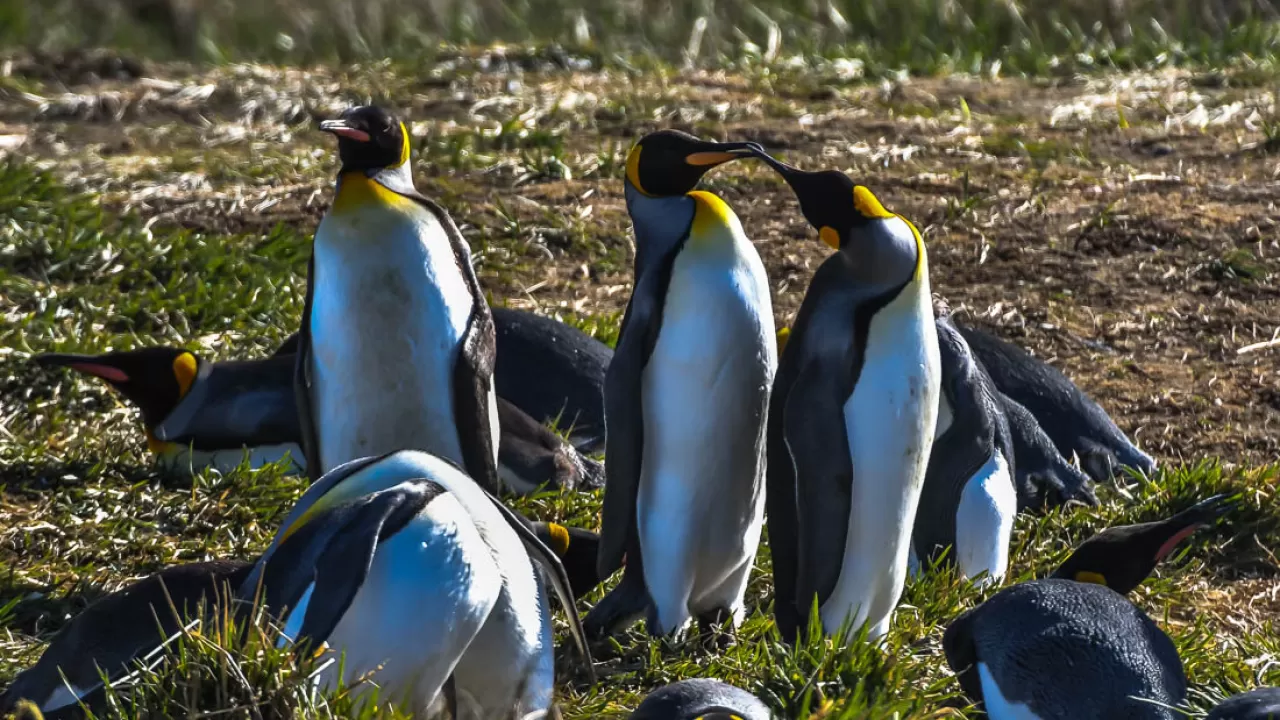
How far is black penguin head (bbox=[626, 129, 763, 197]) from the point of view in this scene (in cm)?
466

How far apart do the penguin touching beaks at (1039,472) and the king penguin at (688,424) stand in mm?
1184

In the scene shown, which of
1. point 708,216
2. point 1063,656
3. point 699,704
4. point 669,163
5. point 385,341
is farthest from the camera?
point 385,341

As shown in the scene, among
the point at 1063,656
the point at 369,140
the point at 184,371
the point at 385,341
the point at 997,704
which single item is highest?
the point at 369,140

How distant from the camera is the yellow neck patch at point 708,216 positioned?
4.57 metres

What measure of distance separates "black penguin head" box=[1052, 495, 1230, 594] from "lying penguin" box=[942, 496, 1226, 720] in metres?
0.49

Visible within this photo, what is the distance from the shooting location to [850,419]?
4.34 m

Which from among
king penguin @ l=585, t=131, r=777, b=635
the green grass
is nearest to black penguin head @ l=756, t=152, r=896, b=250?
king penguin @ l=585, t=131, r=777, b=635

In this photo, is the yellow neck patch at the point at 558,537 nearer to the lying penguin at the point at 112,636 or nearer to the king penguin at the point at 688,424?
the king penguin at the point at 688,424

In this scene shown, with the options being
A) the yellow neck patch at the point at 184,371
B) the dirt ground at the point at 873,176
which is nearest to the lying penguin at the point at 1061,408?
the dirt ground at the point at 873,176

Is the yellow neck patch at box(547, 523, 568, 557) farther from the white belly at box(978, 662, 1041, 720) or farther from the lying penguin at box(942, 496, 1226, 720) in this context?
the white belly at box(978, 662, 1041, 720)

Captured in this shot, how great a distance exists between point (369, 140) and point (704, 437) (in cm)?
160

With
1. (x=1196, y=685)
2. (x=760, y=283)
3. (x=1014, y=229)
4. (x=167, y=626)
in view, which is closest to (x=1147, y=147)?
(x=1014, y=229)

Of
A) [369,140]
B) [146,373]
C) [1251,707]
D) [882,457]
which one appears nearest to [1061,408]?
[882,457]

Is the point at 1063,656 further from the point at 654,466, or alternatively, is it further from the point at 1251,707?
the point at 654,466
